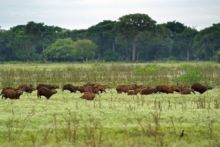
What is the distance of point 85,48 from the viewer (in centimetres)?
9181

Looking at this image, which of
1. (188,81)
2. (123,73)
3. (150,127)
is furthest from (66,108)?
(123,73)

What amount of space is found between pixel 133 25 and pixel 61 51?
48.7 feet

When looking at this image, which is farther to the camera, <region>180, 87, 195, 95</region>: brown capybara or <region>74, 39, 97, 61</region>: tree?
<region>74, 39, 97, 61</region>: tree

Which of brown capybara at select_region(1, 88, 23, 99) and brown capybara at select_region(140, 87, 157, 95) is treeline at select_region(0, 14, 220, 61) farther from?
brown capybara at select_region(1, 88, 23, 99)

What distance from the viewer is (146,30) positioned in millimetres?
95312

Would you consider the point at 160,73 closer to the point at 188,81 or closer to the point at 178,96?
the point at 188,81

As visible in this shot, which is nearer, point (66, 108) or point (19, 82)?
point (66, 108)

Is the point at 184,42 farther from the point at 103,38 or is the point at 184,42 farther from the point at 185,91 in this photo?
the point at 185,91

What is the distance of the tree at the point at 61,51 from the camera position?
3708 inches

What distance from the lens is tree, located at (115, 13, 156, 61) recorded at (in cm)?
9525

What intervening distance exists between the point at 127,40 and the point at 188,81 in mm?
58945

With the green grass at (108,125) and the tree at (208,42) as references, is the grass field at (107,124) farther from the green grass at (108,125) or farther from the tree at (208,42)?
the tree at (208,42)

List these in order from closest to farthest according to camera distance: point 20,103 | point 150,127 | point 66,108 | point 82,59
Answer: point 150,127
point 66,108
point 20,103
point 82,59

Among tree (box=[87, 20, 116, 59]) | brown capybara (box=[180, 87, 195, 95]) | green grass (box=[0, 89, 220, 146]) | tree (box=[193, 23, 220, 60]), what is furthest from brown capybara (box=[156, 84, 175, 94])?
tree (box=[87, 20, 116, 59])
